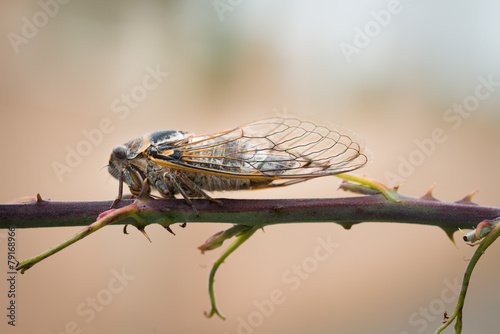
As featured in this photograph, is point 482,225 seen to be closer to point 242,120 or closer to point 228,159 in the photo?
point 228,159

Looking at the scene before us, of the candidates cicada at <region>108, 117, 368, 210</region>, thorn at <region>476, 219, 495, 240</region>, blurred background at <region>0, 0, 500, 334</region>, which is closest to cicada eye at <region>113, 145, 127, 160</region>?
cicada at <region>108, 117, 368, 210</region>

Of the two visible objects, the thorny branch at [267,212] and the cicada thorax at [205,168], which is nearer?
the thorny branch at [267,212]

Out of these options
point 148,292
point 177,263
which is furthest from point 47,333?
point 177,263

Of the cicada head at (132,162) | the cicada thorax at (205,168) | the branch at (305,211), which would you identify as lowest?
the branch at (305,211)

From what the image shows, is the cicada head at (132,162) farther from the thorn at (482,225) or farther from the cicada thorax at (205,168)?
the thorn at (482,225)

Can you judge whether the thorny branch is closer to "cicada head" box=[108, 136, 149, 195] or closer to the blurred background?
"cicada head" box=[108, 136, 149, 195]

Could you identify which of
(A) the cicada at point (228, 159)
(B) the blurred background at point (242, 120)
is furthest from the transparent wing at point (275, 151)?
(B) the blurred background at point (242, 120)

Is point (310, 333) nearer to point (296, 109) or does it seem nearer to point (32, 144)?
point (296, 109)
